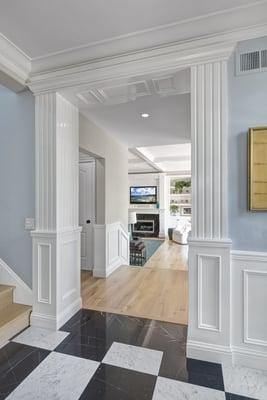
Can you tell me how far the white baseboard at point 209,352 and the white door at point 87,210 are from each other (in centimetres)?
293

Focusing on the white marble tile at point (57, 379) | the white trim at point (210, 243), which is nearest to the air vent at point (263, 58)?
the white trim at point (210, 243)

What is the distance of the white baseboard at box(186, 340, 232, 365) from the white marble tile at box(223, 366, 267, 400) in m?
0.06

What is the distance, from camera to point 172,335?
226 centimetres

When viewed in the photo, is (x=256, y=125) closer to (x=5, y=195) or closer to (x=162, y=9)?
(x=162, y=9)

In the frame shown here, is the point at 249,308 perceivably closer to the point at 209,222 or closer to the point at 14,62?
the point at 209,222

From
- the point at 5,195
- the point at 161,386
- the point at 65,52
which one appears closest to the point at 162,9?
the point at 65,52

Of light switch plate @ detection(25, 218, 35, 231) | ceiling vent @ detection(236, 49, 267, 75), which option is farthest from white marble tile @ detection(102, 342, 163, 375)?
ceiling vent @ detection(236, 49, 267, 75)

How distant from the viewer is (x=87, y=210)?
4602 millimetres

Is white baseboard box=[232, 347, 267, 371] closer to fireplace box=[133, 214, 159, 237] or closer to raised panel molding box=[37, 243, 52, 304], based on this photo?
raised panel molding box=[37, 243, 52, 304]

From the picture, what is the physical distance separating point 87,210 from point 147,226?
6.53 metres

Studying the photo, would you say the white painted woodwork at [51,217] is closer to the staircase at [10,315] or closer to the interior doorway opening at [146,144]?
the staircase at [10,315]

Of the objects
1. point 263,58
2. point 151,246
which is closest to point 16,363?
point 263,58

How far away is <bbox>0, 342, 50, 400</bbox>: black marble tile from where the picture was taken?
1.64m

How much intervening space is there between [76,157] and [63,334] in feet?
6.17
